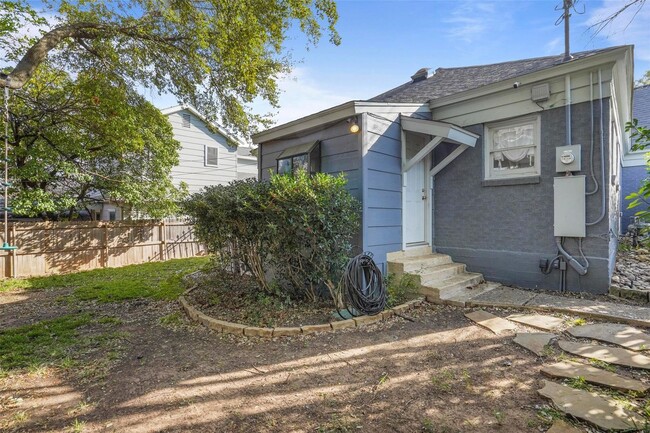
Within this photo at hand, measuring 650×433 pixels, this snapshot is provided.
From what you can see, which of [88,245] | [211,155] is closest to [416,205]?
[88,245]

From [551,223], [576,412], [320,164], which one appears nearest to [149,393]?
[576,412]

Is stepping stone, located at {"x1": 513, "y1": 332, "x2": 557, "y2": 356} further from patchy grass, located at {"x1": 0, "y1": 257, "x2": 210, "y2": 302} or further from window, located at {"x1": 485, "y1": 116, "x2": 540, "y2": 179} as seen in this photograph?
patchy grass, located at {"x1": 0, "y1": 257, "x2": 210, "y2": 302}

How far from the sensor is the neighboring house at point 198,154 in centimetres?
1305

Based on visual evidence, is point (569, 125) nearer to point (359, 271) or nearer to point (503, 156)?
point (503, 156)

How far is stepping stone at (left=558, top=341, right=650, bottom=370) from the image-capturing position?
9.04 feet

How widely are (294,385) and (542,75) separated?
5.48 metres

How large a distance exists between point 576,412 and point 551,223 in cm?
356

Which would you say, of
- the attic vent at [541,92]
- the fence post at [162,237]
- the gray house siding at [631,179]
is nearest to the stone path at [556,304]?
the attic vent at [541,92]

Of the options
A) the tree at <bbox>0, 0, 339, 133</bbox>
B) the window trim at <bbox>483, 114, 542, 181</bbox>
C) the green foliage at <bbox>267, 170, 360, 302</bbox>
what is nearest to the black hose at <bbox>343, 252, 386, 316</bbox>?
the green foliage at <bbox>267, 170, 360, 302</bbox>

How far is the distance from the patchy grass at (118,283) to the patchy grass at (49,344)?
56.9 inches

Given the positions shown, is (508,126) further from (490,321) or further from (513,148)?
(490,321)

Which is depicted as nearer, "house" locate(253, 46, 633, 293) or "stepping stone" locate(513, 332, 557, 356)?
"stepping stone" locate(513, 332, 557, 356)

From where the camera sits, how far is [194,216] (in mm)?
5422

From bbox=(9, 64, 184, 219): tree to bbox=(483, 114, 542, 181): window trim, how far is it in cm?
730
